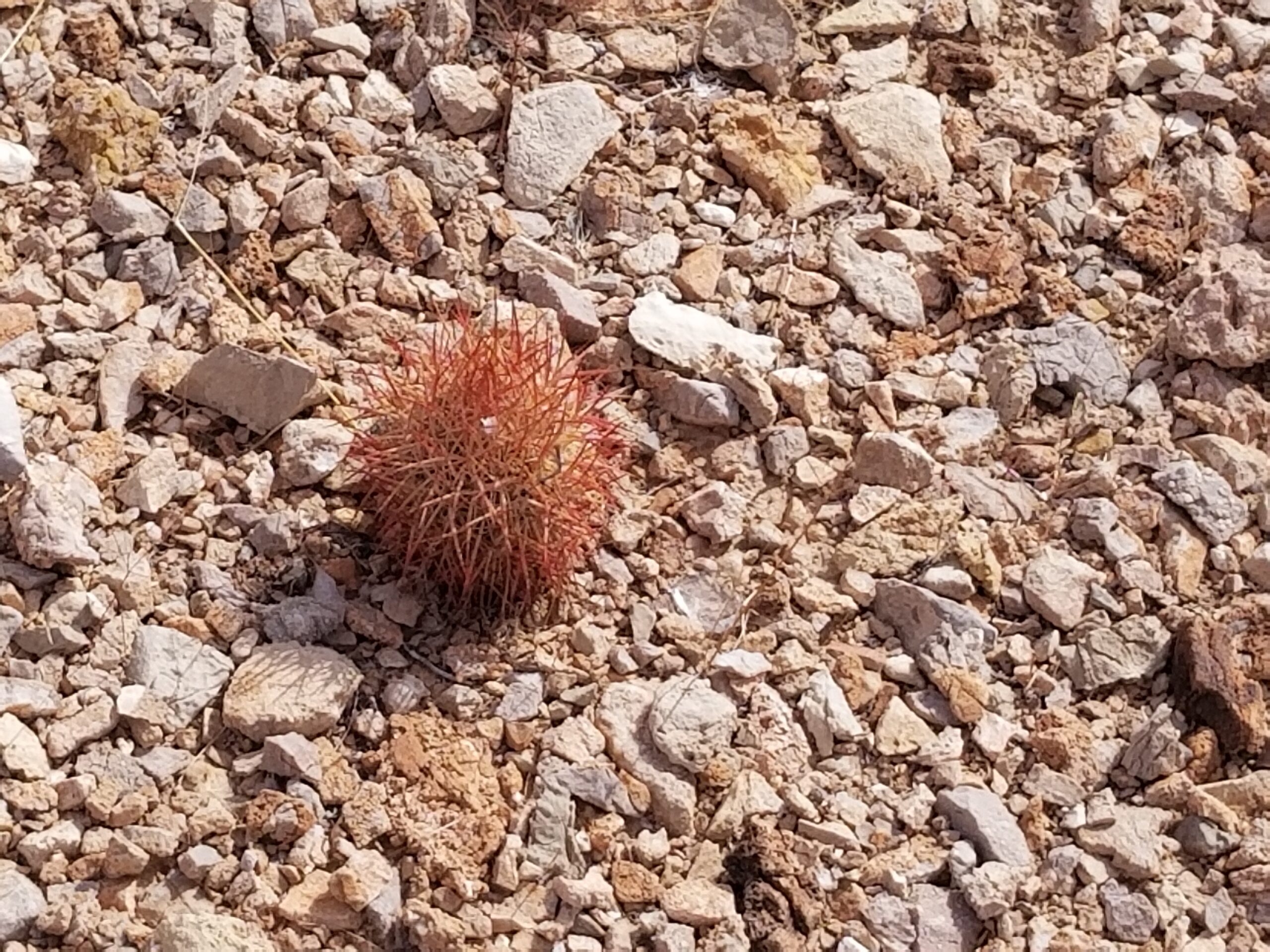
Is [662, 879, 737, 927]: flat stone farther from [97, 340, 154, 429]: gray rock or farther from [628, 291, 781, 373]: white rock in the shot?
[97, 340, 154, 429]: gray rock

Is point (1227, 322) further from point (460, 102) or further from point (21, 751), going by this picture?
point (21, 751)

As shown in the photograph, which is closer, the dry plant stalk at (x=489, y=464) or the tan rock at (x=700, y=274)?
the dry plant stalk at (x=489, y=464)

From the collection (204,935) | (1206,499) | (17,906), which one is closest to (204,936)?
(204,935)

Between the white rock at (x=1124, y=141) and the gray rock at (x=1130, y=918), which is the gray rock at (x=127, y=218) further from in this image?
the gray rock at (x=1130, y=918)

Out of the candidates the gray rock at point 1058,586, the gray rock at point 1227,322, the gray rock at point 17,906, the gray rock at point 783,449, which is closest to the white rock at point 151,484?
the gray rock at point 17,906

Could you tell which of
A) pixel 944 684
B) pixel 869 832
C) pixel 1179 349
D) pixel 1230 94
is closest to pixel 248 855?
pixel 869 832

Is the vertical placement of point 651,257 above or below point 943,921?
above

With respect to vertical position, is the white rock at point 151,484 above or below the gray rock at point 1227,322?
below
